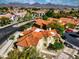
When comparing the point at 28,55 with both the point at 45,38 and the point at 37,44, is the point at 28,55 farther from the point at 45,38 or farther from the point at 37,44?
Result: the point at 45,38

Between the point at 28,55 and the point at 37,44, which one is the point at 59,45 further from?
the point at 28,55

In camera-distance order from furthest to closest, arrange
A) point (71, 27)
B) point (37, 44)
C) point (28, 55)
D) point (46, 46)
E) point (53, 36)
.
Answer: point (71, 27)
point (53, 36)
point (46, 46)
point (37, 44)
point (28, 55)

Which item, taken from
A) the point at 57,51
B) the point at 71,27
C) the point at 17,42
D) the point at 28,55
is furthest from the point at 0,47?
the point at 71,27

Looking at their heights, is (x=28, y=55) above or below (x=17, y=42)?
above

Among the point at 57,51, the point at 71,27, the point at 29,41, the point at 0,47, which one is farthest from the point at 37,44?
the point at 71,27

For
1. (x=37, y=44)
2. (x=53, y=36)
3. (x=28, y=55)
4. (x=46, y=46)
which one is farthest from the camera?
(x=53, y=36)

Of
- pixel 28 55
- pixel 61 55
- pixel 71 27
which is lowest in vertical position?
pixel 71 27

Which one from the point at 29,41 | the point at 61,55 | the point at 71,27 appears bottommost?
the point at 71,27

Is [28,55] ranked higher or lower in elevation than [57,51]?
higher

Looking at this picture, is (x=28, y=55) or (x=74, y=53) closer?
(x=28, y=55)
